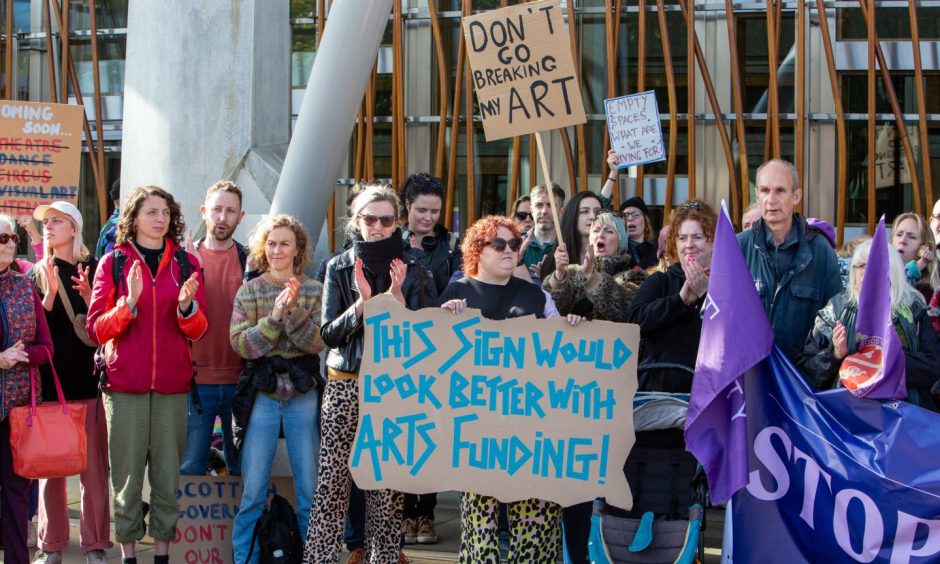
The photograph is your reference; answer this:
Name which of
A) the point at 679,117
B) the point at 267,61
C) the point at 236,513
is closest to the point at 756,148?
the point at 679,117

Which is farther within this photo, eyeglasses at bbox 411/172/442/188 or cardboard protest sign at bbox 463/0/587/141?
cardboard protest sign at bbox 463/0/587/141

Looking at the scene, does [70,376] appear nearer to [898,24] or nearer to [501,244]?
[501,244]

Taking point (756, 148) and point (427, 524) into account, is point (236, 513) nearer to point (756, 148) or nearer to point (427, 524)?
point (427, 524)

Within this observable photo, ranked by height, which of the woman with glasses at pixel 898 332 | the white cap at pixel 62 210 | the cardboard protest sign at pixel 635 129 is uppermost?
the cardboard protest sign at pixel 635 129

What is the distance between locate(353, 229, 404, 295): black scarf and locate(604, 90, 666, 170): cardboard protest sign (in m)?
4.66

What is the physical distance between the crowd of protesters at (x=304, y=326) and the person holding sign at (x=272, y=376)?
0.03 ft

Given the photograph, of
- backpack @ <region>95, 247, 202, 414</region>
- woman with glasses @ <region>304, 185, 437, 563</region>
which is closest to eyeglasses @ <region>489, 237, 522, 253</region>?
woman with glasses @ <region>304, 185, 437, 563</region>

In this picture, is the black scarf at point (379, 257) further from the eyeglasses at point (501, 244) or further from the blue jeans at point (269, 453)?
the blue jeans at point (269, 453)

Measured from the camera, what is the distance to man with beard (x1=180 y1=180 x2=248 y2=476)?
247 inches

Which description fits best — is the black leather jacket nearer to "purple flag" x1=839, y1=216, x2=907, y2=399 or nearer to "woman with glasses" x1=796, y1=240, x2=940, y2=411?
"woman with glasses" x1=796, y1=240, x2=940, y2=411

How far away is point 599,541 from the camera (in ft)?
16.8

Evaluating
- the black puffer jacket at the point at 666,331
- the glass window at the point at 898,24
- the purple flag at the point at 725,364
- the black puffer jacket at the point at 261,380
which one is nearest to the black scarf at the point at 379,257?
the black puffer jacket at the point at 261,380

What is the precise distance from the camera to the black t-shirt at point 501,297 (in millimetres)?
5312

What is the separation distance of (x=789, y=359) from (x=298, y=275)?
245 centimetres
